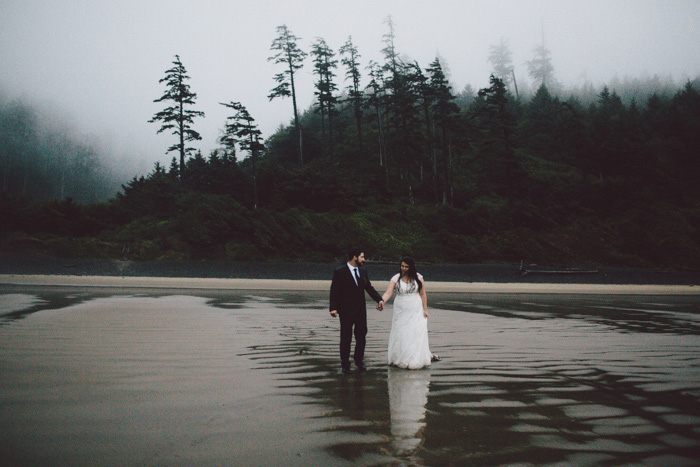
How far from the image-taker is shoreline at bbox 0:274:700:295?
23.5m

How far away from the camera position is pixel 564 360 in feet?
24.8

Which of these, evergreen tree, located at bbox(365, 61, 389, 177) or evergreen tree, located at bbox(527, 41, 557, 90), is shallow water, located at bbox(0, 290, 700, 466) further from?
evergreen tree, located at bbox(527, 41, 557, 90)

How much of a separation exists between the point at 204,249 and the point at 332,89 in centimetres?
2914

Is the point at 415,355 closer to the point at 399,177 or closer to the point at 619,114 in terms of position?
the point at 399,177

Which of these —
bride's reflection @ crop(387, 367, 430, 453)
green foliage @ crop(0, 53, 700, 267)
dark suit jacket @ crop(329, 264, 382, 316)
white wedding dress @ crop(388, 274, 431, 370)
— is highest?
green foliage @ crop(0, 53, 700, 267)

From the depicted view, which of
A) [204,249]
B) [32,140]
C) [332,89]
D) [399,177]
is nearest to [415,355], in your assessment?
[204,249]

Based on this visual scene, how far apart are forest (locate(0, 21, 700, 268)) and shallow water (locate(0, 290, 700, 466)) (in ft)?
71.6

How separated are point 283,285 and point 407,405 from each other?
2044 centimetres

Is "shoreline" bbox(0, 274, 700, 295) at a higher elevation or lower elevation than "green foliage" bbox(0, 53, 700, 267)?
lower

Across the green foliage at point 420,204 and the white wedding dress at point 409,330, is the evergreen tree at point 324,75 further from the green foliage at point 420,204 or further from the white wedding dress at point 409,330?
the white wedding dress at point 409,330

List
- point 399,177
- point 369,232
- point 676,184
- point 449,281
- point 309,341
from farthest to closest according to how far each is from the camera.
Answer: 1. point 399,177
2. point 676,184
3. point 369,232
4. point 449,281
5. point 309,341

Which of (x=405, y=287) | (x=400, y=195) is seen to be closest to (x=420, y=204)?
(x=400, y=195)

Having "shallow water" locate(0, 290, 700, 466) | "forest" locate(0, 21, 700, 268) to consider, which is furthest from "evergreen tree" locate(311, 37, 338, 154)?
"shallow water" locate(0, 290, 700, 466)

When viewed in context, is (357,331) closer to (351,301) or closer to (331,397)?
(351,301)
